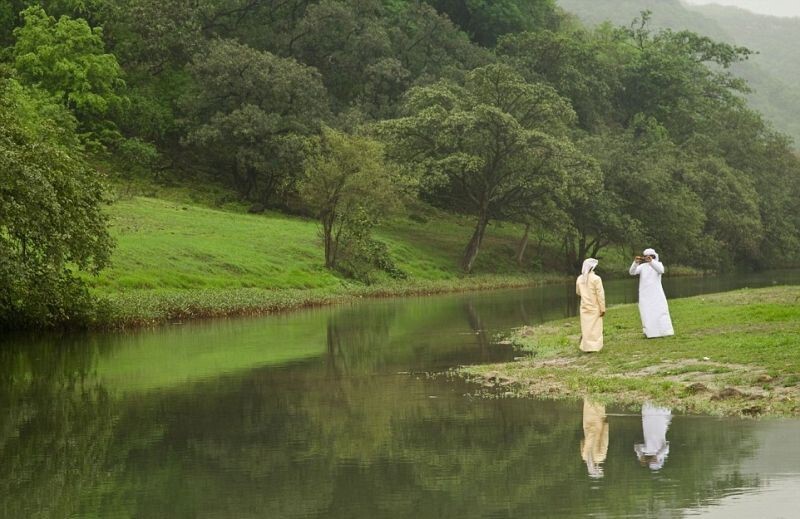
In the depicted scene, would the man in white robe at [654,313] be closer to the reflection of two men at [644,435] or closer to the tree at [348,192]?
the reflection of two men at [644,435]

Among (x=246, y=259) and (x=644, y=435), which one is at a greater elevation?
(x=644, y=435)

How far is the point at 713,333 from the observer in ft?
83.3

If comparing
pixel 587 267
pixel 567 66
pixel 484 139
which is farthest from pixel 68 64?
pixel 587 267

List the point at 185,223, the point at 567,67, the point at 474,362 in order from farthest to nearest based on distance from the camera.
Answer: the point at 567,67, the point at 185,223, the point at 474,362

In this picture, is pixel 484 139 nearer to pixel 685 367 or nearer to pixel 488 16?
pixel 488 16

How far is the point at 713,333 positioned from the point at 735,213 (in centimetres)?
6716

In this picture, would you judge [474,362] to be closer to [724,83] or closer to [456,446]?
[456,446]

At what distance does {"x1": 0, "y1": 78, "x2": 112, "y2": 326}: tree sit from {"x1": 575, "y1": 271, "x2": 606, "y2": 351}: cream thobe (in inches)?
578

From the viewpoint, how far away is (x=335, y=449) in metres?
14.5

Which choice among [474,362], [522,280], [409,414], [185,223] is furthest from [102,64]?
[409,414]

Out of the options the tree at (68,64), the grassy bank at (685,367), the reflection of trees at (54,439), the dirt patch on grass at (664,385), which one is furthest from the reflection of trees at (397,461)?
the tree at (68,64)

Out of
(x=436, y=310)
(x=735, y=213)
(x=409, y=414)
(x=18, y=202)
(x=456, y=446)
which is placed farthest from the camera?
(x=735, y=213)

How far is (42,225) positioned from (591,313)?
15.7 meters

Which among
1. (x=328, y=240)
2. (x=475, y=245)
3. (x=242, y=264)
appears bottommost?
(x=475, y=245)
